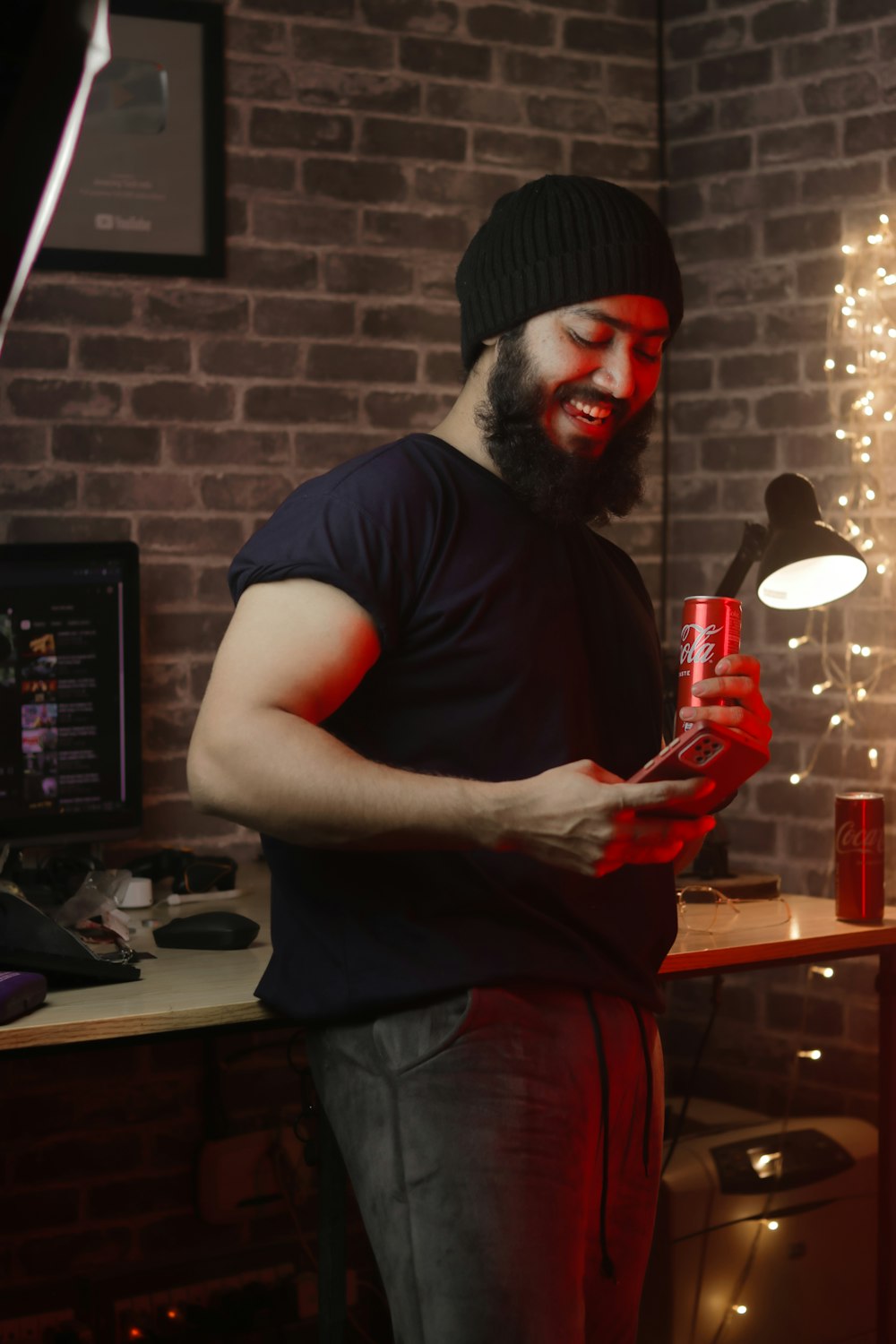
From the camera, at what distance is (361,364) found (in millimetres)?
2906

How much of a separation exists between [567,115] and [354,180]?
0.53 metres

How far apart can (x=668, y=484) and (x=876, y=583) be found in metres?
0.55

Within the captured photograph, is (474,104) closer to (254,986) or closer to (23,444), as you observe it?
(23,444)

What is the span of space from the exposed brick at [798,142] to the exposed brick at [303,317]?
93 cm

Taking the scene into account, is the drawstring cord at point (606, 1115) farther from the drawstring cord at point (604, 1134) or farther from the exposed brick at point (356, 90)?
the exposed brick at point (356, 90)

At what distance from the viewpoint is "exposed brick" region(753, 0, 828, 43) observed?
115 inches

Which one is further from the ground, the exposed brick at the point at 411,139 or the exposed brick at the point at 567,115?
the exposed brick at the point at 567,115

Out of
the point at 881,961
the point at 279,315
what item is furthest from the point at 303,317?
the point at 881,961

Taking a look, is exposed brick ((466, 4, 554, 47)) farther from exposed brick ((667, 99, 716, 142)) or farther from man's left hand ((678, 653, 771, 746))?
man's left hand ((678, 653, 771, 746))

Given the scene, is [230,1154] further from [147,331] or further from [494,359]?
[494,359]

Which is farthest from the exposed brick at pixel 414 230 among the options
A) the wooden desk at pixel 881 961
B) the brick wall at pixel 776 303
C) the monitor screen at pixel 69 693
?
the wooden desk at pixel 881 961

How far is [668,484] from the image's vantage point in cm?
317

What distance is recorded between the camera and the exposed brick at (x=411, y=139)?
9.54ft

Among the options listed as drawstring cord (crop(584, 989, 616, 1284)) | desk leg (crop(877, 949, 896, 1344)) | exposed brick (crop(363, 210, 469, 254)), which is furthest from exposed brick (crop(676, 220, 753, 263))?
drawstring cord (crop(584, 989, 616, 1284))
